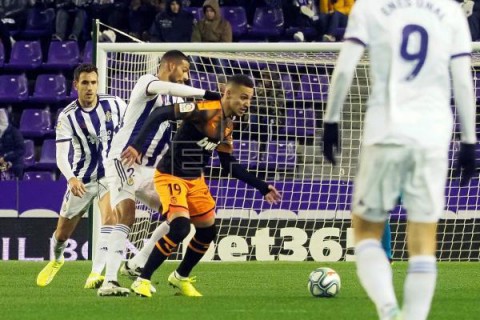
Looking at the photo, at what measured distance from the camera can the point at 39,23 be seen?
20.5m

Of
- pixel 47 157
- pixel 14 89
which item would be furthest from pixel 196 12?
pixel 47 157

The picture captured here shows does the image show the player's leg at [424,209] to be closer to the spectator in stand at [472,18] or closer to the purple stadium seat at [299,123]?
the purple stadium seat at [299,123]

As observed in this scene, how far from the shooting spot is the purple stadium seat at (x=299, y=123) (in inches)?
584

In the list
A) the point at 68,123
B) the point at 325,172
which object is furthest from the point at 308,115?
the point at 68,123

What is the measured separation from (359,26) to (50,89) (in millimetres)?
13687

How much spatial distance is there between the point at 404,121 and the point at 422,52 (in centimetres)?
35

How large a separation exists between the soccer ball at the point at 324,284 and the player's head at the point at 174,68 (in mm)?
2027

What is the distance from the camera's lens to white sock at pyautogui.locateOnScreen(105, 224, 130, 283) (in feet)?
29.9

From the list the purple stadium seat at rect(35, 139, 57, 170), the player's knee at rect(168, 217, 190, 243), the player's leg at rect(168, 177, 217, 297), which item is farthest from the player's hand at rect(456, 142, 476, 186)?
the purple stadium seat at rect(35, 139, 57, 170)

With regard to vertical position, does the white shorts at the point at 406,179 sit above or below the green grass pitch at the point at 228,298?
above

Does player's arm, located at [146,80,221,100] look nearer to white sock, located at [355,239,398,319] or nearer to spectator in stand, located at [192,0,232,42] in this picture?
white sock, located at [355,239,398,319]

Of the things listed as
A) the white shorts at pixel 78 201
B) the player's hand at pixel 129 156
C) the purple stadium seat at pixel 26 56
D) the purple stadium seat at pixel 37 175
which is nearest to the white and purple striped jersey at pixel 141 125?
the white shorts at pixel 78 201

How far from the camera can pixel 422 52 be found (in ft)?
19.0

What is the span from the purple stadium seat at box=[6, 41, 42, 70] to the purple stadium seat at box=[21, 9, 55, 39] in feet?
1.93
